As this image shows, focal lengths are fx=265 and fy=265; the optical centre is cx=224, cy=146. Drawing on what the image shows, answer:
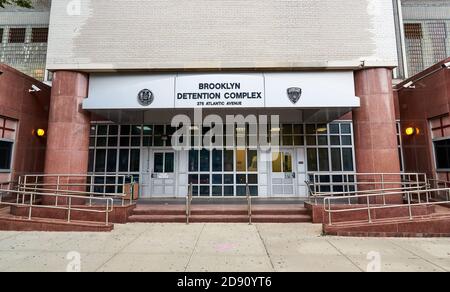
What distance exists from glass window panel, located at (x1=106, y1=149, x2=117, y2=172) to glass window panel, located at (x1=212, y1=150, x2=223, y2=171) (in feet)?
16.3

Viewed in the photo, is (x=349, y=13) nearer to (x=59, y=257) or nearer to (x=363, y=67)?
(x=363, y=67)

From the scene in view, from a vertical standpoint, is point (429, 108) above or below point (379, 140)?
above

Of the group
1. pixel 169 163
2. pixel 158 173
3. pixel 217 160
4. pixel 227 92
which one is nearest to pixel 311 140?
pixel 217 160

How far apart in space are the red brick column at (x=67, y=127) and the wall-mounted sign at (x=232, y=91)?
0.55 meters

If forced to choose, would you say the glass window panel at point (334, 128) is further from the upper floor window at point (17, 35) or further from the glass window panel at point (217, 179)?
the upper floor window at point (17, 35)

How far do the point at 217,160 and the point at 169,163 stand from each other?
2409 mm

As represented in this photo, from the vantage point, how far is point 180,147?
43.9 feet

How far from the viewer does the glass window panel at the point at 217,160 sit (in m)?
13.2

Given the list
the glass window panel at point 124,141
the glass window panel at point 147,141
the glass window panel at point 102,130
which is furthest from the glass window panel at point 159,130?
the glass window panel at point 102,130

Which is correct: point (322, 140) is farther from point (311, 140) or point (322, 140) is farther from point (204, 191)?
point (204, 191)

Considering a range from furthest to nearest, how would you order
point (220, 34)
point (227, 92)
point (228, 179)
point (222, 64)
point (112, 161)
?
point (112, 161) → point (228, 179) → point (220, 34) → point (222, 64) → point (227, 92)

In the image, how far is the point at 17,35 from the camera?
50.5 feet
